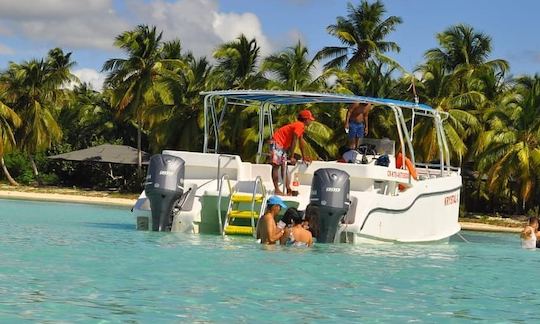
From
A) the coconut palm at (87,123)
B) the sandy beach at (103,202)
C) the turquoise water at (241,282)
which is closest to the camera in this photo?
the turquoise water at (241,282)

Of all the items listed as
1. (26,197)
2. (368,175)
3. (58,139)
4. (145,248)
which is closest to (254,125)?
(26,197)

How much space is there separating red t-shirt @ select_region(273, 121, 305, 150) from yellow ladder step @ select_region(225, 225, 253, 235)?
153 centimetres

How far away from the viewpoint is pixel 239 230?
13.2 metres

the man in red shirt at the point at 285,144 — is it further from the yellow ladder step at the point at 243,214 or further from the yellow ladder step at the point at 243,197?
the yellow ladder step at the point at 243,214

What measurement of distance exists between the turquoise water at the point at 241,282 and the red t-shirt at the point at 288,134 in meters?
1.95

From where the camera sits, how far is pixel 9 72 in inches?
1704

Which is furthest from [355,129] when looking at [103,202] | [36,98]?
[36,98]

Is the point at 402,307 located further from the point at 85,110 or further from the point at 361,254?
the point at 85,110

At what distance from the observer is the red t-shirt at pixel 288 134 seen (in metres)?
13.8

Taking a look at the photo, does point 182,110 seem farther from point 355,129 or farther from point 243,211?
point 243,211

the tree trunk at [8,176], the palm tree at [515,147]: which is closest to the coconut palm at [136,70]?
the tree trunk at [8,176]

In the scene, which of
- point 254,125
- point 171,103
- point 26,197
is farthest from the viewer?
point 171,103

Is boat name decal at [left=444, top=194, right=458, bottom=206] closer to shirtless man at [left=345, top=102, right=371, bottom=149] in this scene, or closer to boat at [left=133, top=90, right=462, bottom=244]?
boat at [left=133, top=90, right=462, bottom=244]

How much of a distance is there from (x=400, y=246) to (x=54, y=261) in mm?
6046
